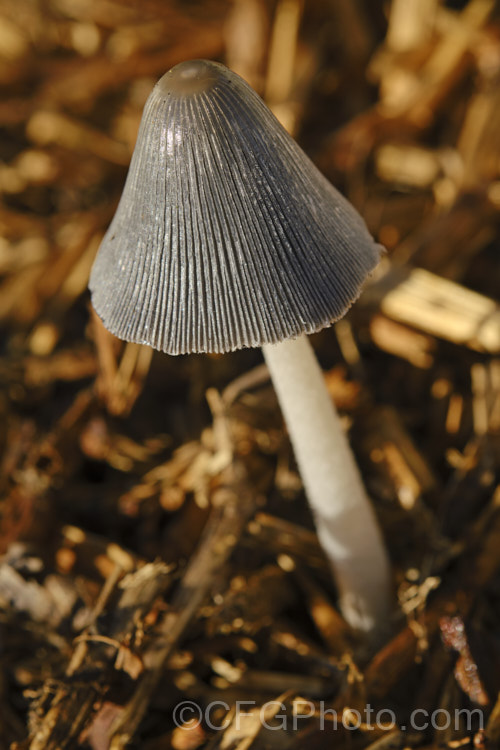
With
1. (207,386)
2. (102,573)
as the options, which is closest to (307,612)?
(102,573)

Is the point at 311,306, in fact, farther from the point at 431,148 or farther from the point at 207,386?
the point at 431,148

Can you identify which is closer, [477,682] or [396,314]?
[477,682]

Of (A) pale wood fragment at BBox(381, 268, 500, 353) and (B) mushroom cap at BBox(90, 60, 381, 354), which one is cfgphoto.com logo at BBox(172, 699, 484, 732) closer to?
(B) mushroom cap at BBox(90, 60, 381, 354)

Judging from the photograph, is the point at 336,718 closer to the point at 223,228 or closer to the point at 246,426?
the point at 246,426

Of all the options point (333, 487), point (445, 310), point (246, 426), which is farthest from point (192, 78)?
point (445, 310)

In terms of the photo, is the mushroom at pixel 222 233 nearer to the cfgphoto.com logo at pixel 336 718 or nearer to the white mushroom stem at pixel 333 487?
the white mushroom stem at pixel 333 487

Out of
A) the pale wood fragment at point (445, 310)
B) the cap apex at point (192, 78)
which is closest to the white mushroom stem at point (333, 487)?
the cap apex at point (192, 78)
